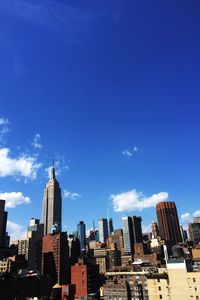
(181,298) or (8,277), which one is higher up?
(8,277)

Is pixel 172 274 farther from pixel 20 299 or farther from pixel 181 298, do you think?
pixel 20 299

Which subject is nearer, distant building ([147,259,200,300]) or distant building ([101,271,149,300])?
distant building ([147,259,200,300])

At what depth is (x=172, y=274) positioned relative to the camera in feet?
243

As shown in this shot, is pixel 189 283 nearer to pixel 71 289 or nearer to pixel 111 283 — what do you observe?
pixel 111 283

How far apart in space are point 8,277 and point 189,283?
142871 mm

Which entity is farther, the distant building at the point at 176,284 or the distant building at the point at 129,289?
the distant building at the point at 129,289

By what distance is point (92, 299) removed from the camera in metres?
149

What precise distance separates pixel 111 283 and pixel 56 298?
113ft

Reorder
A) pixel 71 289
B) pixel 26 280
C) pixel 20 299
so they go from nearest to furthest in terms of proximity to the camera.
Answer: pixel 71 289 < pixel 20 299 < pixel 26 280

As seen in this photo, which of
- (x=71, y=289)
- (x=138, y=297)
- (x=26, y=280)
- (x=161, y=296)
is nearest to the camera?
(x=161, y=296)

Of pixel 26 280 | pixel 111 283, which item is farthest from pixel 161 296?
pixel 26 280

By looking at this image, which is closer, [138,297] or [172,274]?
[172,274]

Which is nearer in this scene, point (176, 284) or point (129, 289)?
point (176, 284)

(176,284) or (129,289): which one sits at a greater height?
(176,284)
